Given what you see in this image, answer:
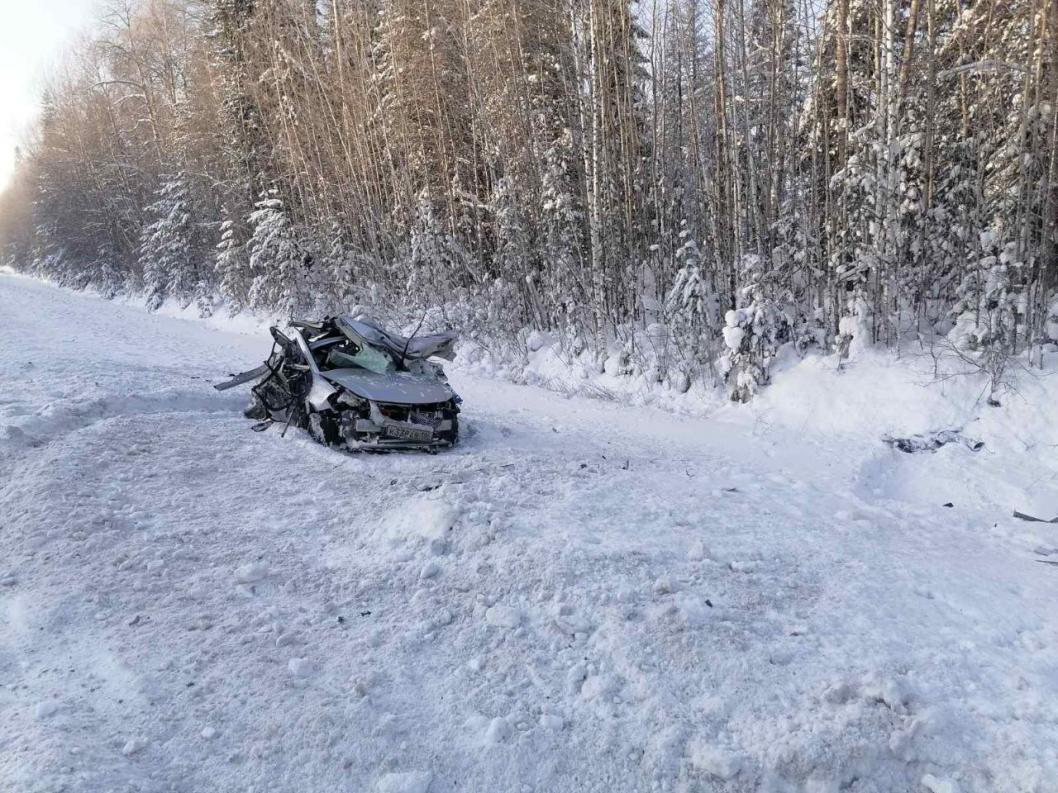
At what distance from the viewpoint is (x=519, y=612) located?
3.70 metres

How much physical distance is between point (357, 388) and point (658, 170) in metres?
8.35

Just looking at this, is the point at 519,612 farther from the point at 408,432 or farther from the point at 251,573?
the point at 408,432

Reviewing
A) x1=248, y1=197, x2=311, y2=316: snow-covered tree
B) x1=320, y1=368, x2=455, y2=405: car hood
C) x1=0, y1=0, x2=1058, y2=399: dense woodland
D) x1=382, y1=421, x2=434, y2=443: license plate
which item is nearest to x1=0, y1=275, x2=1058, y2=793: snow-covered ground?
x1=382, y1=421, x2=434, y2=443: license plate

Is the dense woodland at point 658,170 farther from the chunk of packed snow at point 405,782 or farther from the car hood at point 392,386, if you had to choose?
the chunk of packed snow at point 405,782

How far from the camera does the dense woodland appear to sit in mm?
7539

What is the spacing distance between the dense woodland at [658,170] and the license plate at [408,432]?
14.8ft

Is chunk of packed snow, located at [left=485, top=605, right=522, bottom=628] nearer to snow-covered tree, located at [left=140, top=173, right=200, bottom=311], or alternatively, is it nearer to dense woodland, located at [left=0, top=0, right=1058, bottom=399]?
dense woodland, located at [left=0, top=0, right=1058, bottom=399]

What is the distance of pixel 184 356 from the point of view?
1169 cm

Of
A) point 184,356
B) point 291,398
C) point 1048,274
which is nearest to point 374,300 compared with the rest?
point 184,356

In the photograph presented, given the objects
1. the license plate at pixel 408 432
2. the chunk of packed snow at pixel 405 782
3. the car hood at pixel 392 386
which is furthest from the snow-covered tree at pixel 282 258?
the chunk of packed snow at pixel 405 782

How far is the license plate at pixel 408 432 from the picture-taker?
6184 mm

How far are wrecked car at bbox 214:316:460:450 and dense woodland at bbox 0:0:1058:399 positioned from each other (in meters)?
4.25

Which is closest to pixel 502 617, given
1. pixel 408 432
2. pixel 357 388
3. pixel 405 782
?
pixel 405 782

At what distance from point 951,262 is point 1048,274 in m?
1.09
